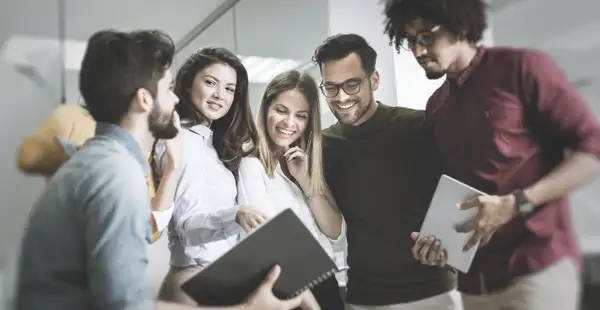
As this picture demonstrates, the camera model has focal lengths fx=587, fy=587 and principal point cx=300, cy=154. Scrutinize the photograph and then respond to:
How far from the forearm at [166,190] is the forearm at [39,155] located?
18 cm

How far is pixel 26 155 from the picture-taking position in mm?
1072

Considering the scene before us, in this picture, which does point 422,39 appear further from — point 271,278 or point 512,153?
point 271,278

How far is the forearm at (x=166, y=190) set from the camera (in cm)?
110

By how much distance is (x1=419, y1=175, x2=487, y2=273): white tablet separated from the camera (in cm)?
106

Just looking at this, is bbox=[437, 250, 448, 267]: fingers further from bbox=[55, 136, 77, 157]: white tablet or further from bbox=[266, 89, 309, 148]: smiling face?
bbox=[55, 136, 77, 157]: white tablet

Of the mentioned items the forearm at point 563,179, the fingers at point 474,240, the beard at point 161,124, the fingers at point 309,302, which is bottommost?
the fingers at point 309,302

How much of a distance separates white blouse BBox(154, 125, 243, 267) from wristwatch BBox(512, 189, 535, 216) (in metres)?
0.51

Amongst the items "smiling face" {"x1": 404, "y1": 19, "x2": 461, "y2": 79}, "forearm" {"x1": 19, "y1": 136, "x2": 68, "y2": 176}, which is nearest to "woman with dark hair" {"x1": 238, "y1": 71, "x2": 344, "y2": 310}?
"smiling face" {"x1": 404, "y1": 19, "x2": 461, "y2": 79}

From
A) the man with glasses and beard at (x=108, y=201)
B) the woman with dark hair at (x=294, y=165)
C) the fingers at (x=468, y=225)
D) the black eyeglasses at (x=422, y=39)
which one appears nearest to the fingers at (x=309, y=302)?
the woman with dark hair at (x=294, y=165)

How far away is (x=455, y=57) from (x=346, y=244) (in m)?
0.45

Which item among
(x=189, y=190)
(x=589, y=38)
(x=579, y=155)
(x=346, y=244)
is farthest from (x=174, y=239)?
(x=589, y=38)

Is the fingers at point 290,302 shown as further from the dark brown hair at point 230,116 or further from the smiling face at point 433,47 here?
the smiling face at point 433,47

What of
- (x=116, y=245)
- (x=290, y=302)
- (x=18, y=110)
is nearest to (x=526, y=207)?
(x=290, y=302)

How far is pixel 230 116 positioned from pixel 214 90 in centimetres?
6
